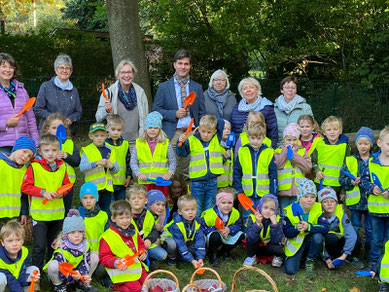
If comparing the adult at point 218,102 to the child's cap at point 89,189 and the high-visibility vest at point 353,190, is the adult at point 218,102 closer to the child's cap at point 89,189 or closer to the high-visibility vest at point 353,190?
the high-visibility vest at point 353,190

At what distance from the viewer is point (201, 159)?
586 centimetres

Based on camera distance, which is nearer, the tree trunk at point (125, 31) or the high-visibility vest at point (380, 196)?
the high-visibility vest at point (380, 196)

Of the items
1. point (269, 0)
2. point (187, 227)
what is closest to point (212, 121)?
point (187, 227)

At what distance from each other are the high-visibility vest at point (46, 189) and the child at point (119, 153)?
3.01ft

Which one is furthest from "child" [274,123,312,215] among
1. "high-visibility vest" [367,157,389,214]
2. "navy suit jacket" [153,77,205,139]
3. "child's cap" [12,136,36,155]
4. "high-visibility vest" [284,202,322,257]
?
"child's cap" [12,136,36,155]

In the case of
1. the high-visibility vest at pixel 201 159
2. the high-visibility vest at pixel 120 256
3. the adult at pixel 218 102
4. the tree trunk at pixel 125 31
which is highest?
the tree trunk at pixel 125 31

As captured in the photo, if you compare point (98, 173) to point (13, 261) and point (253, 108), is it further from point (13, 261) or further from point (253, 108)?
point (253, 108)

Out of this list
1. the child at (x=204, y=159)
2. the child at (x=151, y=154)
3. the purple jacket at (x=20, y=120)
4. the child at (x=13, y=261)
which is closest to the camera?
the child at (x=13, y=261)

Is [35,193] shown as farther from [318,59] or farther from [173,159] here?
[318,59]

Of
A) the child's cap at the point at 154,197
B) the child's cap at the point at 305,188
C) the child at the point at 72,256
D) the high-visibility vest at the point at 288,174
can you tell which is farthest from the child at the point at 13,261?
the high-visibility vest at the point at 288,174

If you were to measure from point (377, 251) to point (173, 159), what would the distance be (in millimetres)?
2342

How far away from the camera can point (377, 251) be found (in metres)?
5.31

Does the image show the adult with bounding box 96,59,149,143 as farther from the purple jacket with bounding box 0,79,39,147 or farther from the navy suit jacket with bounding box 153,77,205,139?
the purple jacket with bounding box 0,79,39,147

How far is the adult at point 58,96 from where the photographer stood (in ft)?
18.9
